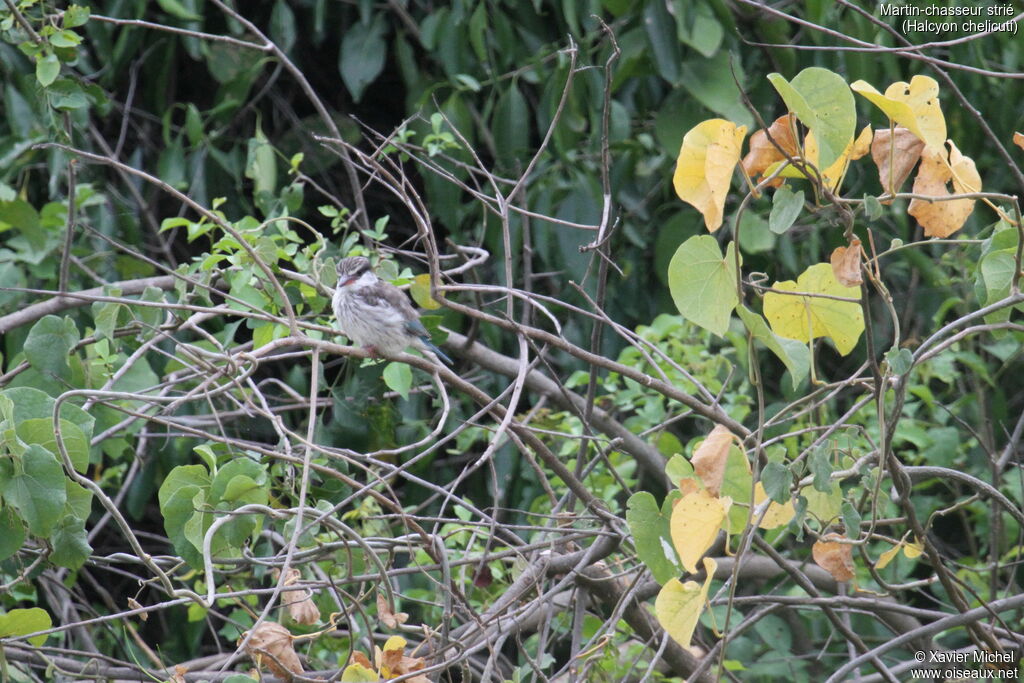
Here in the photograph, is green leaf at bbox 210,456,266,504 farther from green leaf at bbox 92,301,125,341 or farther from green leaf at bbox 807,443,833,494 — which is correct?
green leaf at bbox 807,443,833,494

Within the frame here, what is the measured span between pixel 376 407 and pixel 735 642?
1583 millimetres

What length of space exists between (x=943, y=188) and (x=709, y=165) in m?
0.59

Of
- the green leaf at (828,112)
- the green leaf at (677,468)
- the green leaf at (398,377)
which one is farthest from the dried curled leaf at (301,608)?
the green leaf at (828,112)

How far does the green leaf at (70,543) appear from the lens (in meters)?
2.71

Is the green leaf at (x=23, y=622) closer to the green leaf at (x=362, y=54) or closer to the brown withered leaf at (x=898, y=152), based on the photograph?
A: the brown withered leaf at (x=898, y=152)

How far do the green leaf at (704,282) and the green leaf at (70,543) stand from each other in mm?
1556

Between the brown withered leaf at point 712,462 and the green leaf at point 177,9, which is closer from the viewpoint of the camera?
the brown withered leaf at point 712,462

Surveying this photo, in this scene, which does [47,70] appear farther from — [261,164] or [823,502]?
[823,502]

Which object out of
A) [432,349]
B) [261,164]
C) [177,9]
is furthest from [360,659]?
[177,9]

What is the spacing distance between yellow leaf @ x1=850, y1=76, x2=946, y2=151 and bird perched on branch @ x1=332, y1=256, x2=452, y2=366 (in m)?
2.09

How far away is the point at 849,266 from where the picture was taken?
7.23 feet

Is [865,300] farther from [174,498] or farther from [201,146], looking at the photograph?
[201,146]

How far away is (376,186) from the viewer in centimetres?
571

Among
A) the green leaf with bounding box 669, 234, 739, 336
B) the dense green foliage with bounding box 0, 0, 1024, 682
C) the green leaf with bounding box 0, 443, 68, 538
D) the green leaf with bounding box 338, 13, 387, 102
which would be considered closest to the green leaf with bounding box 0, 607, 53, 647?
the dense green foliage with bounding box 0, 0, 1024, 682
